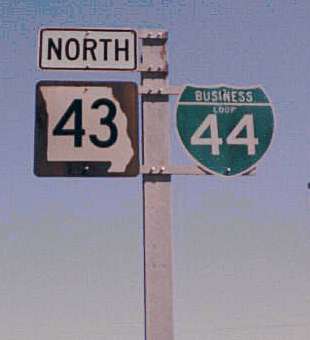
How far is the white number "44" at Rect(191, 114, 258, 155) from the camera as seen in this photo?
11.6 feet

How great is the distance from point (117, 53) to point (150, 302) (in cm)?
155

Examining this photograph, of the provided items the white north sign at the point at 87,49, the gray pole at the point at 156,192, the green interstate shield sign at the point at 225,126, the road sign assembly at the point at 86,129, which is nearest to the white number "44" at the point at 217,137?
the green interstate shield sign at the point at 225,126

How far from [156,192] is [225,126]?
1.95 feet

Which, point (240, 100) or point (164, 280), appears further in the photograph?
point (240, 100)

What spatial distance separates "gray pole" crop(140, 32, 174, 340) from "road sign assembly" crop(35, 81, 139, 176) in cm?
9

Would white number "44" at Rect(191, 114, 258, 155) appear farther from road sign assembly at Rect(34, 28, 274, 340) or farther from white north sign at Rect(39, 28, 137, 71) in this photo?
white north sign at Rect(39, 28, 137, 71)

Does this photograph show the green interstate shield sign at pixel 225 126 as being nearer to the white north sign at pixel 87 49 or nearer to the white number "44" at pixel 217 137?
the white number "44" at pixel 217 137

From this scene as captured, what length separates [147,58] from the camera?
11.9ft

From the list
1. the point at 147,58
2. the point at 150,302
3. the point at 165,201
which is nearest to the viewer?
the point at 150,302

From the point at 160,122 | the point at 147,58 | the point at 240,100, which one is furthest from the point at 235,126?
the point at 147,58

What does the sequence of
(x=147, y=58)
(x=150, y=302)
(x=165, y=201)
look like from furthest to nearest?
1. (x=147, y=58)
2. (x=165, y=201)
3. (x=150, y=302)

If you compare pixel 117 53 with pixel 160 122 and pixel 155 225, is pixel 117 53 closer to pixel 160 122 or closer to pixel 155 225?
pixel 160 122

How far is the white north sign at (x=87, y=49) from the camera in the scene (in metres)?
3.64

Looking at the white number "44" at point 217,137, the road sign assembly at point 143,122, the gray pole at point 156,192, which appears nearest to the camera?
the gray pole at point 156,192
